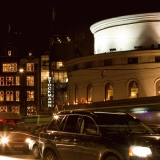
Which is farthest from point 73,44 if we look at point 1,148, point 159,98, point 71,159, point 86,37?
point 71,159

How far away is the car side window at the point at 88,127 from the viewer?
38.6ft

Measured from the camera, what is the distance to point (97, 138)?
11469 mm

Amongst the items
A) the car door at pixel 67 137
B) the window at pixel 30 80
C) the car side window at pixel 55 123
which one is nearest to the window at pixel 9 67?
the window at pixel 30 80

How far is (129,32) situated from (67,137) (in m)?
54.1

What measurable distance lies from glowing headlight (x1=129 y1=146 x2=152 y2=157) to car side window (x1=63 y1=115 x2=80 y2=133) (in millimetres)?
2424

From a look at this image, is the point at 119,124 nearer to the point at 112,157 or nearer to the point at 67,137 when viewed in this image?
the point at 112,157

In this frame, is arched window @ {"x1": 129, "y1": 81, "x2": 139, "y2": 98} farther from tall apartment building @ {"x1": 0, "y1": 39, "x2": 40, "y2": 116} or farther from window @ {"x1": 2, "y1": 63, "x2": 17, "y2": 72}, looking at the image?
window @ {"x1": 2, "y1": 63, "x2": 17, "y2": 72}

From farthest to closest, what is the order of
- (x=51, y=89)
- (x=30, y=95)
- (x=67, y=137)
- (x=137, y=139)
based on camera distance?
(x=30, y=95) → (x=51, y=89) → (x=67, y=137) → (x=137, y=139)

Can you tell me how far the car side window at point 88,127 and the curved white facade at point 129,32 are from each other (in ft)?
171

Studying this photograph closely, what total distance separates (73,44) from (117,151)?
261 feet

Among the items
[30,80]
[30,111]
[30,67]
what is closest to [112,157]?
[30,111]

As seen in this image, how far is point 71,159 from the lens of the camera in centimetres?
1244

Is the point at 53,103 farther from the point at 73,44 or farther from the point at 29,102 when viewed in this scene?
the point at 73,44

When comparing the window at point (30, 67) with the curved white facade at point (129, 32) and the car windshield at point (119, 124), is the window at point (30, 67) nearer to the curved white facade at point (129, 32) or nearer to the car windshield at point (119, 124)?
the curved white facade at point (129, 32)
